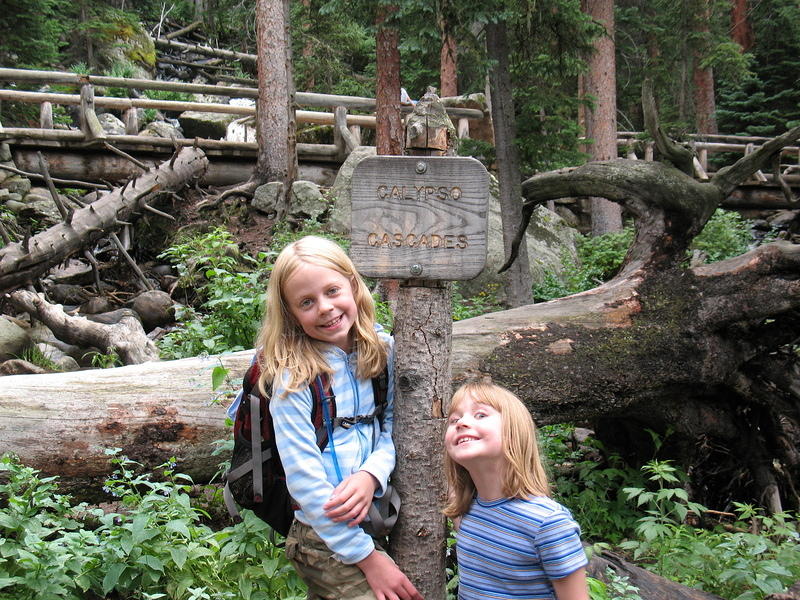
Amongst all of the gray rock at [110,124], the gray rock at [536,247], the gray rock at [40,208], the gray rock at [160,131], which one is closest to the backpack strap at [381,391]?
the gray rock at [536,247]

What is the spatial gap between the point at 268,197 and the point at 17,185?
413cm

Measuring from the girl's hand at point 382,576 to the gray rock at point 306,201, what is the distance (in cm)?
979

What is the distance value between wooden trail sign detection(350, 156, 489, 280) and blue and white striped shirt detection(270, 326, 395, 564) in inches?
17.7

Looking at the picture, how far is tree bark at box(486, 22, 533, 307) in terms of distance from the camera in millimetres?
8320

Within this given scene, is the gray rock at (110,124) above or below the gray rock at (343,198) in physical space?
above

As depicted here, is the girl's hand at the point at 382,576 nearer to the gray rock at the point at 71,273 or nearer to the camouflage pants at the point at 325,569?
the camouflage pants at the point at 325,569

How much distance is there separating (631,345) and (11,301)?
23.8ft

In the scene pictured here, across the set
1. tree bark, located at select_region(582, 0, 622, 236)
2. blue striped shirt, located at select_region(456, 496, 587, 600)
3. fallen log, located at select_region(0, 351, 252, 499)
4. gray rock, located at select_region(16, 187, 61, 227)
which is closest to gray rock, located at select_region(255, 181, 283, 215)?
gray rock, located at select_region(16, 187, 61, 227)

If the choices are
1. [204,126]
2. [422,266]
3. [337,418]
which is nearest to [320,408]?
[337,418]

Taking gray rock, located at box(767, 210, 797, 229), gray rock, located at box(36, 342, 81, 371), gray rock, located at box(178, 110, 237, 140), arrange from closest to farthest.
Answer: gray rock, located at box(36, 342, 81, 371) < gray rock, located at box(767, 210, 797, 229) < gray rock, located at box(178, 110, 237, 140)

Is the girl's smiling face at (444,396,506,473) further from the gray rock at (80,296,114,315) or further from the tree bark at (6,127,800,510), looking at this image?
the gray rock at (80,296,114,315)

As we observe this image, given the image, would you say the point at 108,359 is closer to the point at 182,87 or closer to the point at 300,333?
the point at 300,333

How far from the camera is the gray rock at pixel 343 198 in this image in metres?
11.4

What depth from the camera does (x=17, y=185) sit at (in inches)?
483
